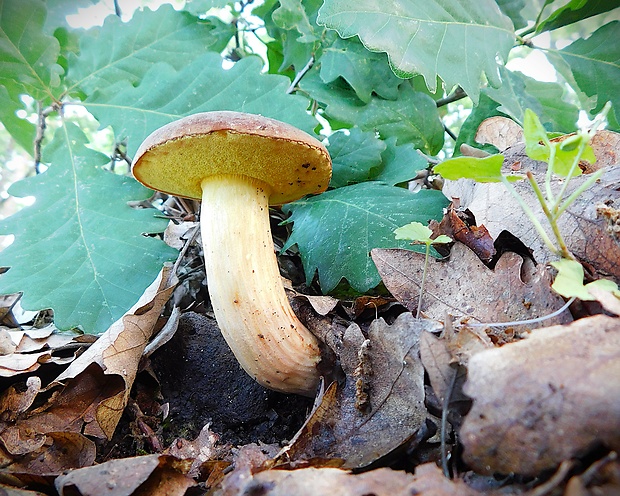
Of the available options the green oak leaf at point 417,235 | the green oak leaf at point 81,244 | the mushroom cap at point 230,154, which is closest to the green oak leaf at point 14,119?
the green oak leaf at point 81,244

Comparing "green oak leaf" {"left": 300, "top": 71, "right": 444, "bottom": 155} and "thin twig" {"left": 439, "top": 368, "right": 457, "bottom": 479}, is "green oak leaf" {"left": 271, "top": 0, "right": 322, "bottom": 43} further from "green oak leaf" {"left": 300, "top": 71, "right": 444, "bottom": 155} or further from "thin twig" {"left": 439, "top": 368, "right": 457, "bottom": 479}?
"thin twig" {"left": 439, "top": 368, "right": 457, "bottom": 479}

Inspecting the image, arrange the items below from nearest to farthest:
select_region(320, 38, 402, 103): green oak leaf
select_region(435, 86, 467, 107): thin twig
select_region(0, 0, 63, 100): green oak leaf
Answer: select_region(0, 0, 63, 100): green oak leaf, select_region(320, 38, 402, 103): green oak leaf, select_region(435, 86, 467, 107): thin twig

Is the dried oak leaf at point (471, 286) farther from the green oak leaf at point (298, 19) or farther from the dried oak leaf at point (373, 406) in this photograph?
the green oak leaf at point (298, 19)

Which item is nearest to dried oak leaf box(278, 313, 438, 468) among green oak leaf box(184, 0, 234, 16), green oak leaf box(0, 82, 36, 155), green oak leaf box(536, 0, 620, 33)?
green oak leaf box(536, 0, 620, 33)

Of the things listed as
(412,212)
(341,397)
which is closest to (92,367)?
(341,397)

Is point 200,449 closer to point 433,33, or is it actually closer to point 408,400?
point 408,400
